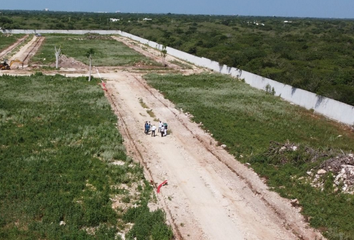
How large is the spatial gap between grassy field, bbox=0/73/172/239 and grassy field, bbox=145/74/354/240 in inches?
237

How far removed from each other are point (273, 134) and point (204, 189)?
9.57 m

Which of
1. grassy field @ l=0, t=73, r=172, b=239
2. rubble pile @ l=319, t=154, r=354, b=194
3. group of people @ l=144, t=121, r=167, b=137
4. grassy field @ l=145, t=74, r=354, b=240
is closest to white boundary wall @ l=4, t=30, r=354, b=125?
grassy field @ l=145, t=74, r=354, b=240

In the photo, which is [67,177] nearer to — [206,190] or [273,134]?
[206,190]

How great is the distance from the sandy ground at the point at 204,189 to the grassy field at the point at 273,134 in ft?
2.51

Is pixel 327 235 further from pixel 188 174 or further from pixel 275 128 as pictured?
pixel 275 128

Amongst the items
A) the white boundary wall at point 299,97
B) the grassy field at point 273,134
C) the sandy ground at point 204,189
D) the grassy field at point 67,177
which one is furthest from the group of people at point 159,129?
the white boundary wall at point 299,97

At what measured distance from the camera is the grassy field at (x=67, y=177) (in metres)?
12.9

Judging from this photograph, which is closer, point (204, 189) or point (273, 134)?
point (204, 189)

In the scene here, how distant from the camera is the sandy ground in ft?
44.6

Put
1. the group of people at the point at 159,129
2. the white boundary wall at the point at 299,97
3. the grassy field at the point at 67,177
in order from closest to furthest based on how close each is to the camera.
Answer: the grassy field at the point at 67,177 < the group of people at the point at 159,129 < the white boundary wall at the point at 299,97

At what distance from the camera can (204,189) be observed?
1650 cm

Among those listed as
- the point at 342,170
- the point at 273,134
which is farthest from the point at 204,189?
the point at 273,134

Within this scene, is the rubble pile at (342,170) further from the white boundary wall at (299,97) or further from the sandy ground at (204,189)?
the white boundary wall at (299,97)

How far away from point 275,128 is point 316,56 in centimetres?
3868
